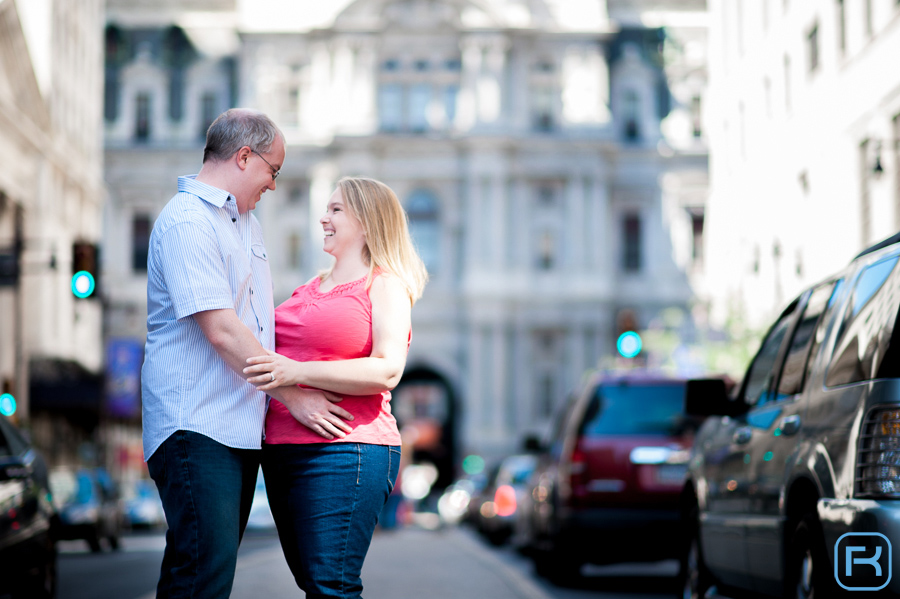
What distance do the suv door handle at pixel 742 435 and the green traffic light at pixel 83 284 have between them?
17254 mm

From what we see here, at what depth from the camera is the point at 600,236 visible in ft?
213

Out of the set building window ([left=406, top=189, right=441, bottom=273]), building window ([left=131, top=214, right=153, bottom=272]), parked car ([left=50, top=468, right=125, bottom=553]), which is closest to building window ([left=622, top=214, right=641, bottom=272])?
building window ([left=406, top=189, right=441, bottom=273])

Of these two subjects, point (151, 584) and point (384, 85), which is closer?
point (151, 584)

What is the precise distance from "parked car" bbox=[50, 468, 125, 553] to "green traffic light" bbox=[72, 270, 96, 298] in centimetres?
317

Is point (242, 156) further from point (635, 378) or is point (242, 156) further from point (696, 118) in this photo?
point (696, 118)

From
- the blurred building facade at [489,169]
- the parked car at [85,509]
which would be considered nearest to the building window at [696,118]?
the blurred building facade at [489,169]

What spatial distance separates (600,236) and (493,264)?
5.25 metres

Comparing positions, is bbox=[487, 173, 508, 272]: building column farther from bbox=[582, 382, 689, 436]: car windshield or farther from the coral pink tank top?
the coral pink tank top

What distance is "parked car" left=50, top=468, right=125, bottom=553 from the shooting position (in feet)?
78.7

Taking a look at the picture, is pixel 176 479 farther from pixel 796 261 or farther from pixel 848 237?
pixel 796 261

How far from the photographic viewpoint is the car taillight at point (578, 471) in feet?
40.3

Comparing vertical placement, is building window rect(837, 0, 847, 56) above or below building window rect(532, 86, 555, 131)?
below

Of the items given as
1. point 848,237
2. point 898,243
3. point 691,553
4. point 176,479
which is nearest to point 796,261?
point 848,237

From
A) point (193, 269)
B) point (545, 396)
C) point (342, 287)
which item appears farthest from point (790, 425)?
point (545, 396)
